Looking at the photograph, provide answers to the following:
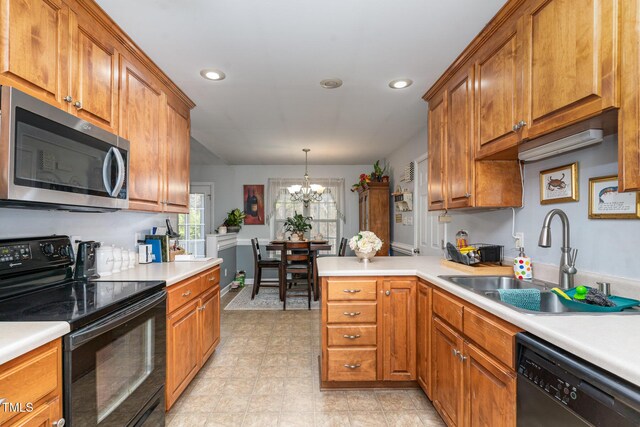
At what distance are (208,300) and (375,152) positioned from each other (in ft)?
12.0

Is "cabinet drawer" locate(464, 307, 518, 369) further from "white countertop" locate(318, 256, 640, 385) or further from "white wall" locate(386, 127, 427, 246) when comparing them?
"white wall" locate(386, 127, 427, 246)

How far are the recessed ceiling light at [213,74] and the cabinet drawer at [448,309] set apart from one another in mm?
2197

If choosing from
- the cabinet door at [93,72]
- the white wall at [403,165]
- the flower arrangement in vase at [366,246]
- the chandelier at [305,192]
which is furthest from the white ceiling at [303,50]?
the chandelier at [305,192]

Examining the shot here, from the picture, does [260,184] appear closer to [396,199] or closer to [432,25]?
[396,199]

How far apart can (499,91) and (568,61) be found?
51 cm

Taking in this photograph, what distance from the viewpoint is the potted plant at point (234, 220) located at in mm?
6195

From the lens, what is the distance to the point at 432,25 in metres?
1.91

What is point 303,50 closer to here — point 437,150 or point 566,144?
point 437,150

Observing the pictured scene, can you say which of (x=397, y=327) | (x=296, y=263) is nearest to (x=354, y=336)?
(x=397, y=327)

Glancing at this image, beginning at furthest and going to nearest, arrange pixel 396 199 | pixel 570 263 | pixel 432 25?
pixel 396 199 < pixel 432 25 < pixel 570 263

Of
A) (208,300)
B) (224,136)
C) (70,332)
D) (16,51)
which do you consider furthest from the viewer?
(224,136)

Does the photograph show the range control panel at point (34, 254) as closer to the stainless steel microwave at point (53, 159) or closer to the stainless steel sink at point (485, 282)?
the stainless steel microwave at point (53, 159)

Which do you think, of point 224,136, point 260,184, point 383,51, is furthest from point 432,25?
point 260,184

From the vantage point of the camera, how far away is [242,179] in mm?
6520
